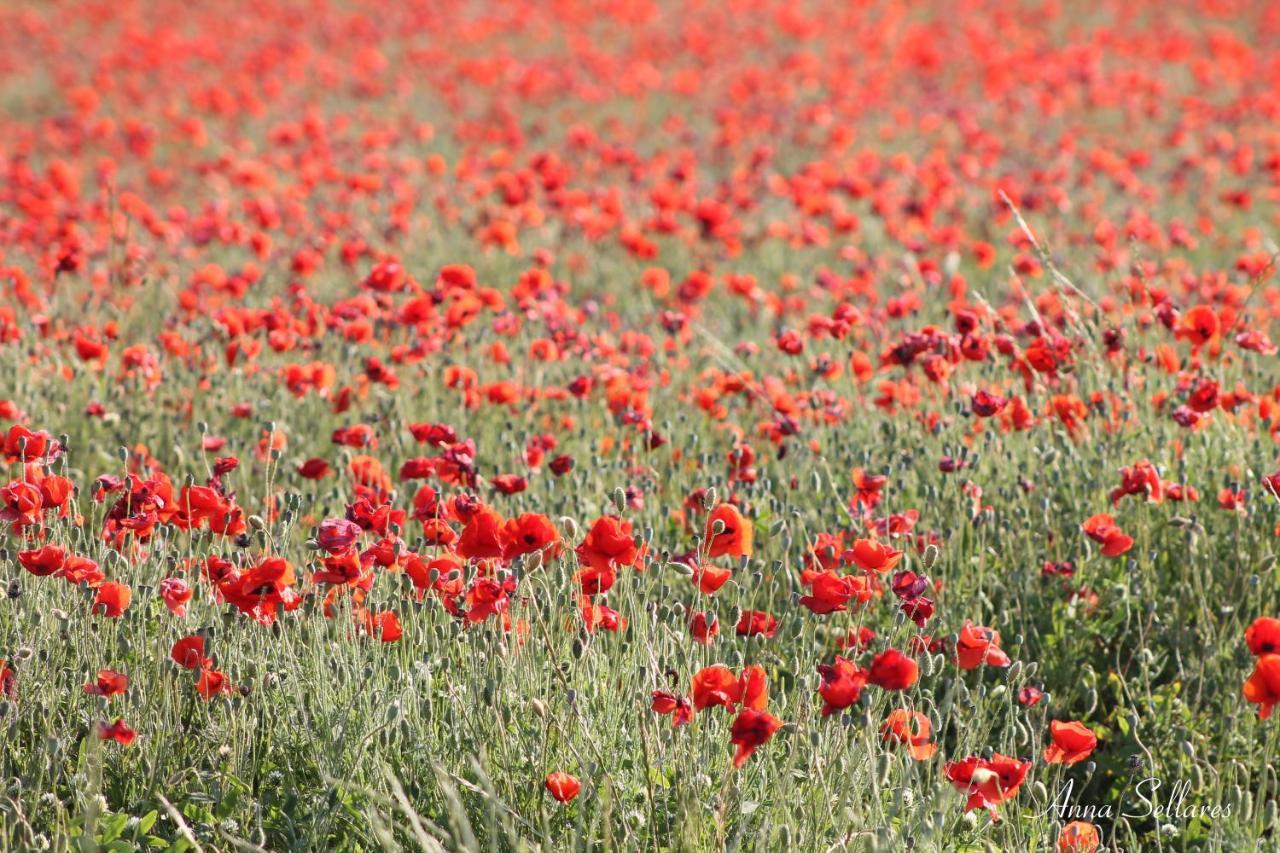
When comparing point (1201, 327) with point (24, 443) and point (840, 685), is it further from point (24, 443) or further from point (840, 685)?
point (24, 443)

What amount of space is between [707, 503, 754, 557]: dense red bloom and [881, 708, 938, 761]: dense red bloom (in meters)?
0.42

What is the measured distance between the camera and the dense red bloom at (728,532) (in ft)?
8.64

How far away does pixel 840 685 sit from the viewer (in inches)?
84.4

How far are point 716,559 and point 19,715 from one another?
1.63 meters

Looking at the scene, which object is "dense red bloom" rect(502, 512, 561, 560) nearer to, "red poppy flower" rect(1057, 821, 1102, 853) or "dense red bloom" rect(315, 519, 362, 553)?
"dense red bloom" rect(315, 519, 362, 553)

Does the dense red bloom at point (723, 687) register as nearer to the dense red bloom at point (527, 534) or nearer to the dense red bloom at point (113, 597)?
the dense red bloom at point (527, 534)

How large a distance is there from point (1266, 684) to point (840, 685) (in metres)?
0.66

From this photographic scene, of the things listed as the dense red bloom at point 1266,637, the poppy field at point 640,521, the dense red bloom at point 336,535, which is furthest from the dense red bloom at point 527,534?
the dense red bloom at point 1266,637

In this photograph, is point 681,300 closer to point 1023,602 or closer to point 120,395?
point 120,395

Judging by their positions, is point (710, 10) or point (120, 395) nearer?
point (120, 395)

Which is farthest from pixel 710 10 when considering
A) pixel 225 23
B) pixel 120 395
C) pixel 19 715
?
pixel 19 715

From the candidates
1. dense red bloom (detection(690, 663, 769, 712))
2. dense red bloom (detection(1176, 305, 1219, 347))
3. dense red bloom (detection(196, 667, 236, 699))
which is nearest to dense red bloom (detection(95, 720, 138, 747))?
dense red bloom (detection(196, 667, 236, 699))

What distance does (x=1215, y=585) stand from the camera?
339 centimetres

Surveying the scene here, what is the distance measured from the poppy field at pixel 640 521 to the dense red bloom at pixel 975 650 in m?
0.01
